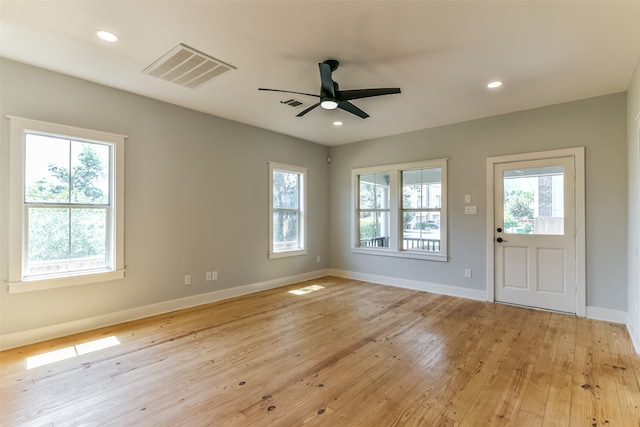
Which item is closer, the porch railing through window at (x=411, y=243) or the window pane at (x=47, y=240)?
the window pane at (x=47, y=240)

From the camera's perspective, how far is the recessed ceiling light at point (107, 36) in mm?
2486

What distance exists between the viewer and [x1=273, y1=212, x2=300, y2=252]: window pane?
18.1 feet

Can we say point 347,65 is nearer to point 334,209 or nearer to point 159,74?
point 159,74

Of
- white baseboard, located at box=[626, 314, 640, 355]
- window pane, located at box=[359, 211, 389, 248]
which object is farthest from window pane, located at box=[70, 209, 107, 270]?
white baseboard, located at box=[626, 314, 640, 355]

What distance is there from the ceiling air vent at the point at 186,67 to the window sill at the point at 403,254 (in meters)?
4.00

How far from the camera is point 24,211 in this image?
300 centimetres

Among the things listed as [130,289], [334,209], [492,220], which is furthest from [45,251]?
[492,220]

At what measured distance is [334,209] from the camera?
6.45 metres

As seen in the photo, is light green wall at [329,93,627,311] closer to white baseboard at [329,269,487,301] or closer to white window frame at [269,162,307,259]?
white baseboard at [329,269,487,301]

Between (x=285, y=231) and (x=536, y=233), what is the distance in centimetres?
395

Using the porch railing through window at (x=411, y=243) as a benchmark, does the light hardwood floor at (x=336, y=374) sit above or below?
below

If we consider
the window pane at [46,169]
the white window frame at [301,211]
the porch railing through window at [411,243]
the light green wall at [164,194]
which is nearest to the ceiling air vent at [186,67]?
the light green wall at [164,194]

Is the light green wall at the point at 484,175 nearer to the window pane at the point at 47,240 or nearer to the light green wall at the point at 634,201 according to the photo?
the light green wall at the point at 634,201

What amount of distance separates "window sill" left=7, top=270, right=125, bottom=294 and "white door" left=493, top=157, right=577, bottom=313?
5.15 meters
